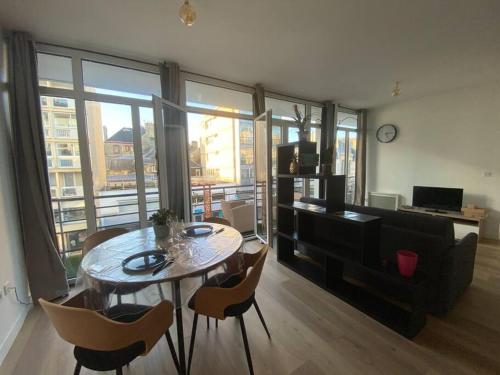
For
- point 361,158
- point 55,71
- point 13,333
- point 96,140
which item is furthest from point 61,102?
point 361,158

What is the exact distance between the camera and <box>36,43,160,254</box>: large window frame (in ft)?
7.77

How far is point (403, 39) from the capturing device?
2350mm

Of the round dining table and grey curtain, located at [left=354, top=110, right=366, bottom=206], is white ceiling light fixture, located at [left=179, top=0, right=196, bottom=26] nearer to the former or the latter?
the round dining table

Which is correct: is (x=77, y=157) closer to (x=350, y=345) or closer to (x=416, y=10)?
(x=350, y=345)

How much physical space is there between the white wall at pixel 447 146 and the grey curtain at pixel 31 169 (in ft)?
20.5

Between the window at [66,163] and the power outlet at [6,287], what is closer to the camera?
the power outlet at [6,287]

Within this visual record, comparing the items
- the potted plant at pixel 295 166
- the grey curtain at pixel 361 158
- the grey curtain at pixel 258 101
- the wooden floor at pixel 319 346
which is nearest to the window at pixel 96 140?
the wooden floor at pixel 319 346

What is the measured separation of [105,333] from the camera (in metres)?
1.01

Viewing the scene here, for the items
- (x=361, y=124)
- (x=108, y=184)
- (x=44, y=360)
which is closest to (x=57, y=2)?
(x=108, y=184)

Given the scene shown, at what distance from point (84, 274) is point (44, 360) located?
0.89 metres

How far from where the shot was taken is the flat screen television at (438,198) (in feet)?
13.4

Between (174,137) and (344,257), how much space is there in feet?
8.06

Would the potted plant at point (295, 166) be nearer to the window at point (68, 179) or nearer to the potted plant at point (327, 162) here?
the potted plant at point (327, 162)

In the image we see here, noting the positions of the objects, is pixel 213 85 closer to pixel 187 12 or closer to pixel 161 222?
pixel 187 12
